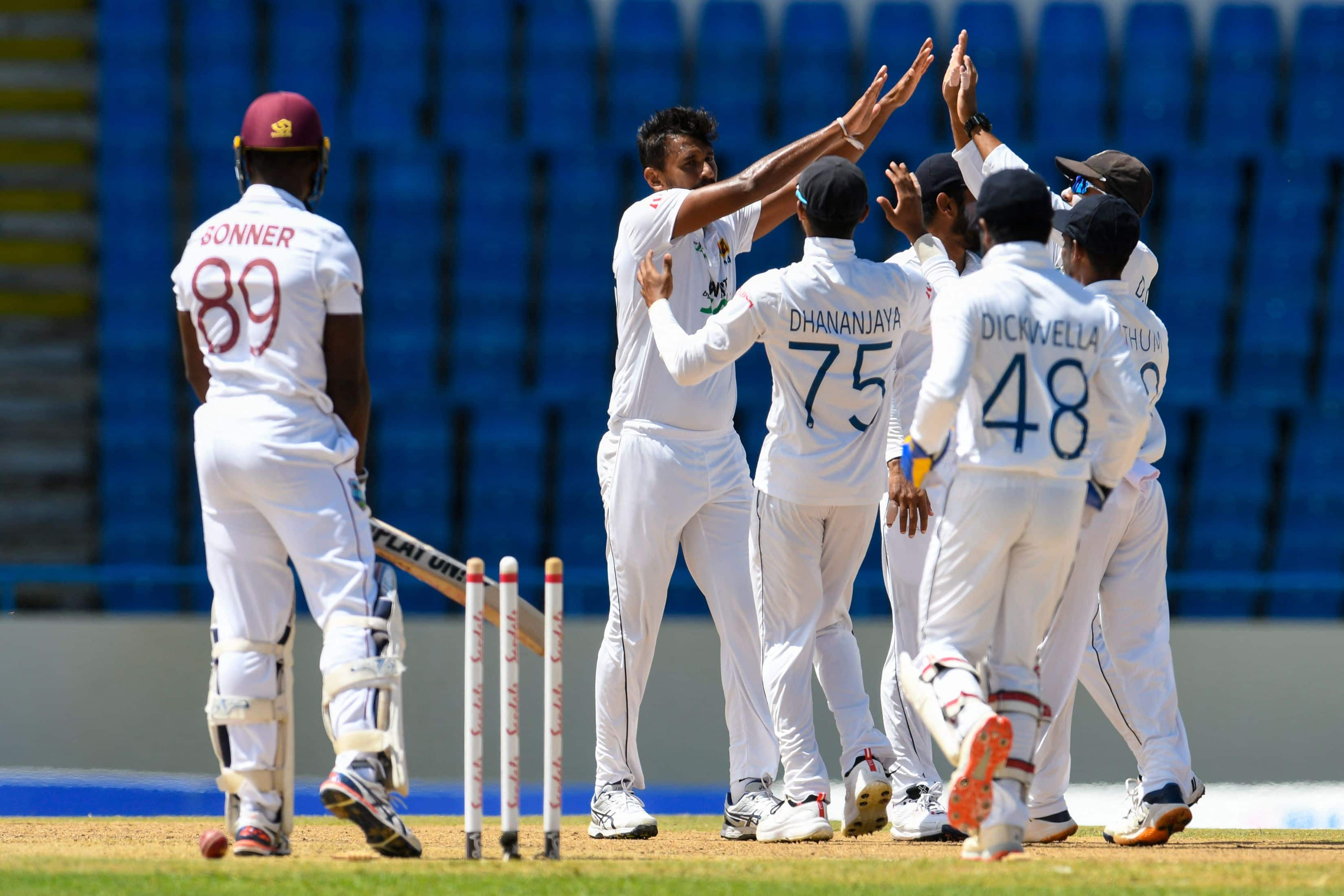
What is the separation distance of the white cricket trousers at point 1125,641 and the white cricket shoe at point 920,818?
295 millimetres

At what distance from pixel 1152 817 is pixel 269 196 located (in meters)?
3.27

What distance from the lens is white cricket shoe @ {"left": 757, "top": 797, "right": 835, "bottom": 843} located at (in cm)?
510

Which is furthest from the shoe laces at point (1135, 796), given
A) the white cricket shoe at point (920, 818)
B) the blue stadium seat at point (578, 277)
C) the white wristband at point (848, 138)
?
the blue stadium seat at point (578, 277)

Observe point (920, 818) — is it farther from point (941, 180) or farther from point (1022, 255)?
point (941, 180)

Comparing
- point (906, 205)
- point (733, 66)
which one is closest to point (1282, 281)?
point (733, 66)

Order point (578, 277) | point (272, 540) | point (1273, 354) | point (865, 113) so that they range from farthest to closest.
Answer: point (578, 277) < point (1273, 354) < point (865, 113) < point (272, 540)

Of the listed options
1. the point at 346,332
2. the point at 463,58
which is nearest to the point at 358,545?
the point at 346,332

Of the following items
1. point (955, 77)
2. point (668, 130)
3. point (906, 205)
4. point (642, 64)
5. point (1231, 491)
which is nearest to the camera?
point (906, 205)

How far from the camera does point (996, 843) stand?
4.27 meters

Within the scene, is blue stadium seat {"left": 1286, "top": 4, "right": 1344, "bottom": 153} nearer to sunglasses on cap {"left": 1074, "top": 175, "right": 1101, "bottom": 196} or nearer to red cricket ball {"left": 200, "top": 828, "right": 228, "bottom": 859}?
sunglasses on cap {"left": 1074, "top": 175, "right": 1101, "bottom": 196}

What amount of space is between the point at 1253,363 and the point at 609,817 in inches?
305

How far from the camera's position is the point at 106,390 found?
11320 mm

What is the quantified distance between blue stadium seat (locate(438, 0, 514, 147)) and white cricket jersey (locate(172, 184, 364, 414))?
755 centimetres

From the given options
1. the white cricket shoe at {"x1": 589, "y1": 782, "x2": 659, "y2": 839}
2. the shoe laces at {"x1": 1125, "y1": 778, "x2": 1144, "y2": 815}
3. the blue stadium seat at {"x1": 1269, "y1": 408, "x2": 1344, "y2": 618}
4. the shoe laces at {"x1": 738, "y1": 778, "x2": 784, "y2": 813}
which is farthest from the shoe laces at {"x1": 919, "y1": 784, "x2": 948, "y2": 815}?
the blue stadium seat at {"x1": 1269, "y1": 408, "x2": 1344, "y2": 618}
